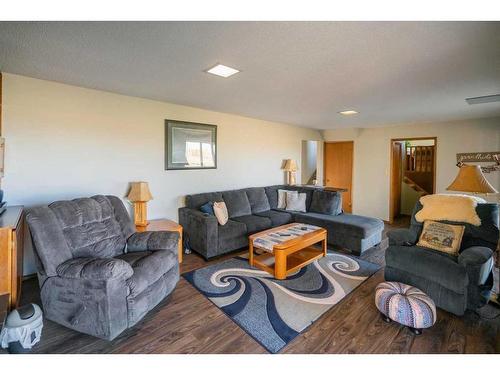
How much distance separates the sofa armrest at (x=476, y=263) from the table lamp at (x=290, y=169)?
3669mm

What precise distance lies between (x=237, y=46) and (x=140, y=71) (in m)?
1.13

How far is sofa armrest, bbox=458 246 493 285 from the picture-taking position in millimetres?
1996

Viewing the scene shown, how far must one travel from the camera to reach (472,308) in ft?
6.77

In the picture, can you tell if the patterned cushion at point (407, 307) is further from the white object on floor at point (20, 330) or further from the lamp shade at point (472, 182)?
the white object on floor at point (20, 330)

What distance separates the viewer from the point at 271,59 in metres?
2.05

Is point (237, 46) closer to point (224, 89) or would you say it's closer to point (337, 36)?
point (337, 36)

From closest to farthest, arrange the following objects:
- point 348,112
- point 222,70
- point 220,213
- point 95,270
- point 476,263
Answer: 1. point 95,270
2. point 476,263
3. point 222,70
4. point 220,213
5. point 348,112

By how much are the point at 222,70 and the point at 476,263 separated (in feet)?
9.09

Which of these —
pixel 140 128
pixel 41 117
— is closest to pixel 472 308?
pixel 140 128

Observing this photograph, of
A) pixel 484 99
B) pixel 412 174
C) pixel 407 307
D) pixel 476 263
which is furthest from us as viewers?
pixel 412 174

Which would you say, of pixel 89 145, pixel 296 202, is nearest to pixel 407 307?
pixel 296 202

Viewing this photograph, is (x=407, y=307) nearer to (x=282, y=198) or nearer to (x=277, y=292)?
(x=277, y=292)

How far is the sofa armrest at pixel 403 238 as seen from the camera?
8.57 feet

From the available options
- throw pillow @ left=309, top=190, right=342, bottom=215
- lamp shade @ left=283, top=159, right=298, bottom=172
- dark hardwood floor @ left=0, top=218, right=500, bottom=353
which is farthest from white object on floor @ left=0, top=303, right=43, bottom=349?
lamp shade @ left=283, top=159, right=298, bottom=172
